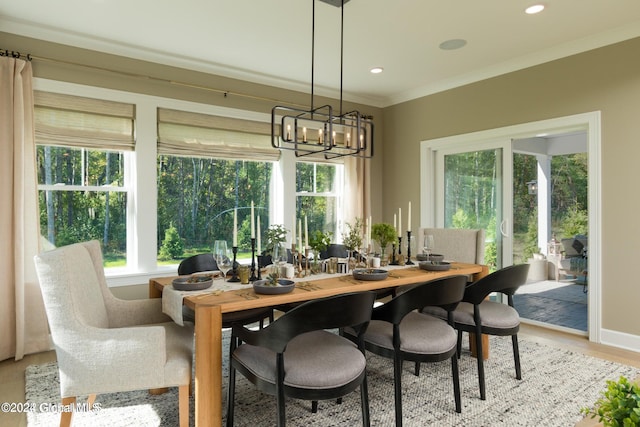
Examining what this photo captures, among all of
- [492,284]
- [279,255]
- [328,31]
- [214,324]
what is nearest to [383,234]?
[492,284]

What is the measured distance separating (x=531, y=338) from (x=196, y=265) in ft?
10.0

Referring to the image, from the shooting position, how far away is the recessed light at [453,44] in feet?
12.0

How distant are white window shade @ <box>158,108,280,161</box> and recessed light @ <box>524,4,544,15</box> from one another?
2758 mm

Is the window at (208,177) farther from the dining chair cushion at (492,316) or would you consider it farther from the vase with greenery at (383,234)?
the dining chair cushion at (492,316)

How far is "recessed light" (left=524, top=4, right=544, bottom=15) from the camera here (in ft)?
9.86

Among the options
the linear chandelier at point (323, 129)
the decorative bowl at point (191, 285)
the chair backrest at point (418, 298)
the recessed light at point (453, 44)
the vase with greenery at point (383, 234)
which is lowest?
the chair backrest at point (418, 298)

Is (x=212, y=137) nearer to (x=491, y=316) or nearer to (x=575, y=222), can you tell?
(x=491, y=316)

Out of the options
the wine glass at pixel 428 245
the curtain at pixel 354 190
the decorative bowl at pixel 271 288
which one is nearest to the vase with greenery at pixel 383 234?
the wine glass at pixel 428 245

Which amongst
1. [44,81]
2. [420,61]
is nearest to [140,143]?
[44,81]

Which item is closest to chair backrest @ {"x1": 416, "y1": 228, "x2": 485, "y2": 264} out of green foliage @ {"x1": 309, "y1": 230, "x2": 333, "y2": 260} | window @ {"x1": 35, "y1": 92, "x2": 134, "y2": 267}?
green foliage @ {"x1": 309, "y1": 230, "x2": 333, "y2": 260}

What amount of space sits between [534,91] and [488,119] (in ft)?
1.74

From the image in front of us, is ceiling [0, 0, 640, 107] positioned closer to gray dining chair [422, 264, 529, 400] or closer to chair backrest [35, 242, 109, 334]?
gray dining chair [422, 264, 529, 400]

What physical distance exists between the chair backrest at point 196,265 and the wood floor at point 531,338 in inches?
48.2

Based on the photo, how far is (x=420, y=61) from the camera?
4.19 meters
